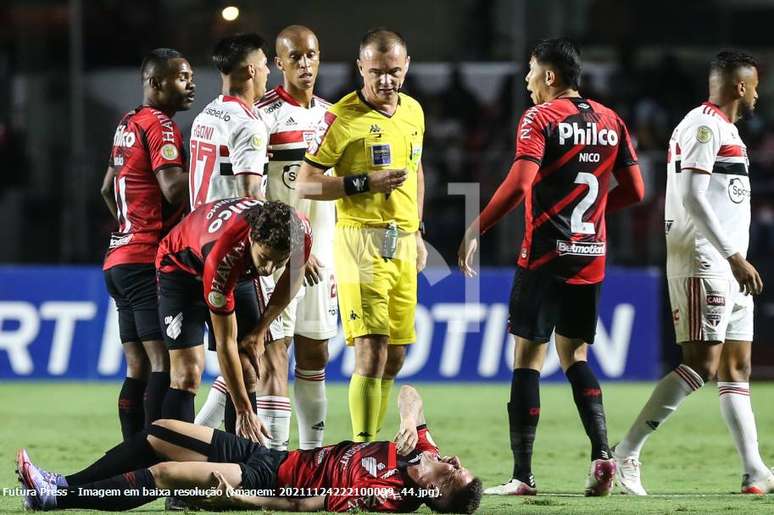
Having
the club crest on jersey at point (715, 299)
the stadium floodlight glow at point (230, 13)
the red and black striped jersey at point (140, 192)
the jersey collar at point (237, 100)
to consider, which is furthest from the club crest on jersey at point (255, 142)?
the stadium floodlight glow at point (230, 13)

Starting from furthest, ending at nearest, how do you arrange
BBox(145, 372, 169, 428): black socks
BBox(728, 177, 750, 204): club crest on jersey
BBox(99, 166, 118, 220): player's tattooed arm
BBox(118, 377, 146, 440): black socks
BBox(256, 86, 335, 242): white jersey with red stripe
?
BBox(99, 166, 118, 220): player's tattooed arm → BBox(256, 86, 335, 242): white jersey with red stripe → BBox(118, 377, 146, 440): black socks → BBox(728, 177, 750, 204): club crest on jersey → BBox(145, 372, 169, 428): black socks

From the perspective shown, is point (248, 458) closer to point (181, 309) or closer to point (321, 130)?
point (181, 309)

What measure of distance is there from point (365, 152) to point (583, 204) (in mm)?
1285

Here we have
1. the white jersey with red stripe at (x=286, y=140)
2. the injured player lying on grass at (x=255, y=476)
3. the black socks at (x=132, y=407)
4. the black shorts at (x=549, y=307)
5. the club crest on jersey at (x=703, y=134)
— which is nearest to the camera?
the injured player lying on grass at (x=255, y=476)

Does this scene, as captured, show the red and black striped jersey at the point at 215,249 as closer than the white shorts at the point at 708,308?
Yes

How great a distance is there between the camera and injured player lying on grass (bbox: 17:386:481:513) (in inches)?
239

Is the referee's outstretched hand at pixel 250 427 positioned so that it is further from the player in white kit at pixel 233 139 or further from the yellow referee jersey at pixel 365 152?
the yellow referee jersey at pixel 365 152

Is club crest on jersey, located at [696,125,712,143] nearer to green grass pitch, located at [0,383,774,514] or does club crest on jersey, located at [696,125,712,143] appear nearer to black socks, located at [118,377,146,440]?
green grass pitch, located at [0,383,774,514]

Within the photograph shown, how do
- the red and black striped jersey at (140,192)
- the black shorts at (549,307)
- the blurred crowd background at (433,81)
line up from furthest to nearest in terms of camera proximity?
the blurred crowd background at (433,81)
the red and black striped jersey at (140,192)
the black shorts at (549,307)

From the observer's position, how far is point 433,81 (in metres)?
18.3

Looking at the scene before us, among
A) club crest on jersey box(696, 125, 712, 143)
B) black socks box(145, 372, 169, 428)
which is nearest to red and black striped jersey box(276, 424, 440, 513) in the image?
black socks box(145, 372, 169, 428)

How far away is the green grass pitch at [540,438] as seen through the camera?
22.8ft

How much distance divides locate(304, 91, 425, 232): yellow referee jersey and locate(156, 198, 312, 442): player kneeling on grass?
78 cm

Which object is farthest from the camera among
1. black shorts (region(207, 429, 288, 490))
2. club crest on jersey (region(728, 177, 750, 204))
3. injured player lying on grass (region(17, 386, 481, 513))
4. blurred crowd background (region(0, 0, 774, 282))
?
blurred crowd background (region(0, 0, 774, 282))
